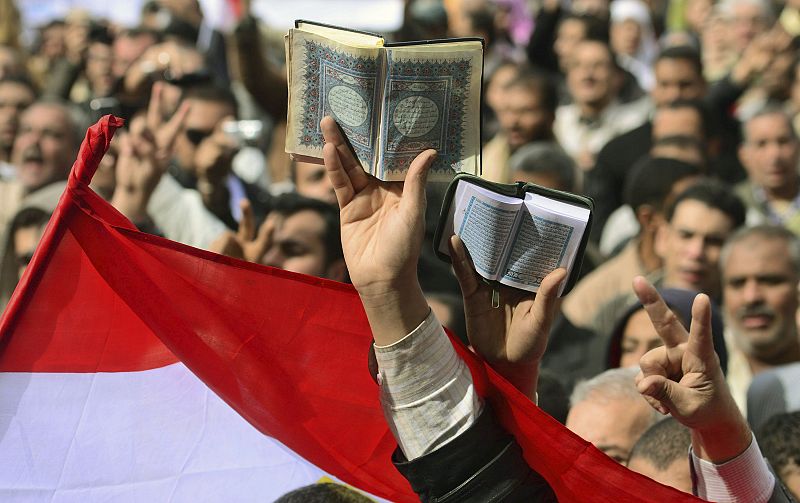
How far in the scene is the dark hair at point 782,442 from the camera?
303 cm

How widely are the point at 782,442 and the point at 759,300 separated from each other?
63.7 inches

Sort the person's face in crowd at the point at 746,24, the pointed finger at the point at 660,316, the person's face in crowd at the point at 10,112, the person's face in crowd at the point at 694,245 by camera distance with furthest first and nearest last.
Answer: the person's face in crowd at the point at 746,24, the person's face in crowd at the point at 10,112, the person's face in crowd at the point at 694,245, the pointed finger at the point at 660,316

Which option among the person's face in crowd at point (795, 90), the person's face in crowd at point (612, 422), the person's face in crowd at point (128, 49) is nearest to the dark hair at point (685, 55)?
the person's face in crowd at point (795, 90)

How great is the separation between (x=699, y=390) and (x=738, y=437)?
0.14 meters

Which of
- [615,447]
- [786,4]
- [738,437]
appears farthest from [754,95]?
[738,437]

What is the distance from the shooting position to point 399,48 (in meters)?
2.19

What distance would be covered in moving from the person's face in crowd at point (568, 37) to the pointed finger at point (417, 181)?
6315mm

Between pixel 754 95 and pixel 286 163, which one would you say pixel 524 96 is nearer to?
pixel 286 163

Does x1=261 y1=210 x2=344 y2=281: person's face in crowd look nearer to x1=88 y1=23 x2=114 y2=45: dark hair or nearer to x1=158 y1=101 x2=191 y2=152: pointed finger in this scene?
x1=158 y1=101 x2=191 y2=152: pointed finger

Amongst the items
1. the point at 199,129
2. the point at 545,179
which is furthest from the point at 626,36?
the point at 199,129

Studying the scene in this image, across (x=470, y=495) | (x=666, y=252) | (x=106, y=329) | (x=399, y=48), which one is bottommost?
(x=666, y=252)

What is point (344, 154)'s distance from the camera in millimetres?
2246

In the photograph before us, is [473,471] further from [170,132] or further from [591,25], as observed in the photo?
[591,25]

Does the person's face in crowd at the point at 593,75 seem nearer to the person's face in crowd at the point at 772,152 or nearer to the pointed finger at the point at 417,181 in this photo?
the person's face in crowd at the point at 772,152
